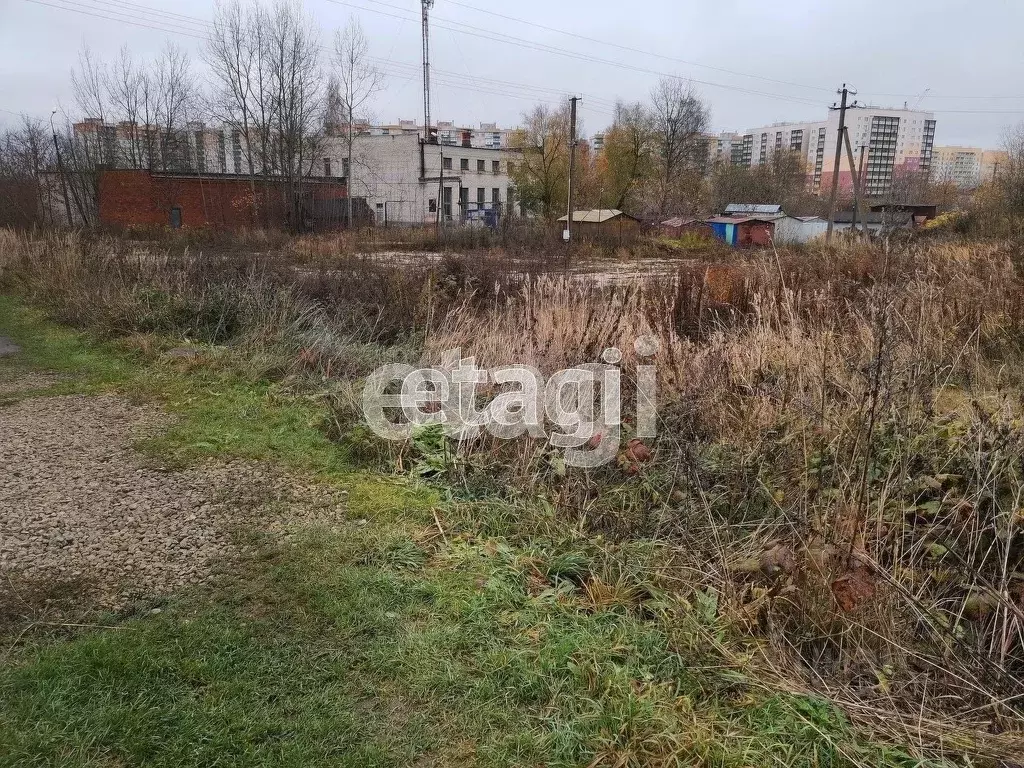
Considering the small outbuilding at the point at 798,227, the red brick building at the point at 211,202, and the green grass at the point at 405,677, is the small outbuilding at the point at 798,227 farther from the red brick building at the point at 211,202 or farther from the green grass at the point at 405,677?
the green grass at the point at 405,677

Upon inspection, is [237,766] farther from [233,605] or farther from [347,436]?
[347,436]

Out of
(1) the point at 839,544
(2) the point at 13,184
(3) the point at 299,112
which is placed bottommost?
(1) the point at 839,544

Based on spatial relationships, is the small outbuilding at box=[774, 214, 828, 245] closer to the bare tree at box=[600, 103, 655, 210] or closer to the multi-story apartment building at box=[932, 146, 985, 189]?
the bare tree at box=[600, 103, 655, 210]

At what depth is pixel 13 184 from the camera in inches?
953

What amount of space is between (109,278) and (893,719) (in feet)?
34.7

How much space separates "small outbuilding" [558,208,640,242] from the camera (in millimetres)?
31850

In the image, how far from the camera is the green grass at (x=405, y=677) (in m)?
2.10

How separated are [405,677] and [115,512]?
85.1 inches

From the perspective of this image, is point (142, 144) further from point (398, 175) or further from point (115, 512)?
point (115, 512)

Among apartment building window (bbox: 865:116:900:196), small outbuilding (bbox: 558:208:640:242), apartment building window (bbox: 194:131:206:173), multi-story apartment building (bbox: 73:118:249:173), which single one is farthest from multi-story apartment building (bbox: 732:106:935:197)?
multi-story apartment building (bbox: 73:118:249:173)

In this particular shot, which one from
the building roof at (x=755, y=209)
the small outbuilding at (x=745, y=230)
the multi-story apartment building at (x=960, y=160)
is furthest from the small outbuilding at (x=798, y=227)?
the multi-story apartment building at (x=960, y=160)

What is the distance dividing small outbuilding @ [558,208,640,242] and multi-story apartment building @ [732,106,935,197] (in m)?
24.5

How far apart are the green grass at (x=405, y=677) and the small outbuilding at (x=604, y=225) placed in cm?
2906

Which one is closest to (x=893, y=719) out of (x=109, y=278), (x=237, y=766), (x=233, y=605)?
(x=237, y=766)
